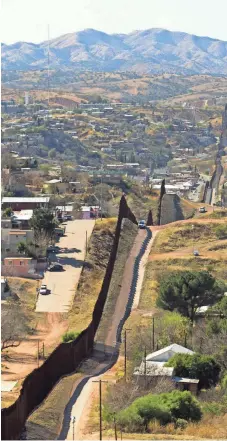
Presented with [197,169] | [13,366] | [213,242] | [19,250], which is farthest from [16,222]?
[197,169]

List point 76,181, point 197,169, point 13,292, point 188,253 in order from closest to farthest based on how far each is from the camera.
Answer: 1. point 13,292
2. point 188,253
3. point 76,181
4. point 197,169

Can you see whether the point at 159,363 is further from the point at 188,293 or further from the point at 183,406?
the point at 188,293

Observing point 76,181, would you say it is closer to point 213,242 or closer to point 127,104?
point 213,242

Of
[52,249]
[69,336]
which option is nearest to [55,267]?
[52,249]

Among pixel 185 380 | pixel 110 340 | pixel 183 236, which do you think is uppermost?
pixel 185 380

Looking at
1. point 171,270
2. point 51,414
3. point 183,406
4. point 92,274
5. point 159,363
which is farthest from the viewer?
point 171,270

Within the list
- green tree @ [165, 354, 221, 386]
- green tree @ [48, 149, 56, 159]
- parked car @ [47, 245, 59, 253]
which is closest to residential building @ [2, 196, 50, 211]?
parked car @ [47, 245, 59, 253]

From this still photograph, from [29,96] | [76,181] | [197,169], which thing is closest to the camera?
[76,181]
